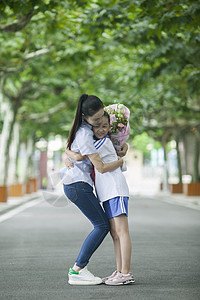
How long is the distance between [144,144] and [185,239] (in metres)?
51.1

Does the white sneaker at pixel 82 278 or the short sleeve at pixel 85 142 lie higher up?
the short sleeve at pixel 85 142

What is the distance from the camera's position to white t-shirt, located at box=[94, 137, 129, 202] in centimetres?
630

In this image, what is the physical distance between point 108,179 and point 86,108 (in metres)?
0.74

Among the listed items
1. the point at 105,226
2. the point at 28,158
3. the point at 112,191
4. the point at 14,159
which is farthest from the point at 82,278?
the point at 28,158

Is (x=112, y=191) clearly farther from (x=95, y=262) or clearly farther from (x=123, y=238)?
A: (x=95, y=262)

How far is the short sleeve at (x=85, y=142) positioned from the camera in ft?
20.1

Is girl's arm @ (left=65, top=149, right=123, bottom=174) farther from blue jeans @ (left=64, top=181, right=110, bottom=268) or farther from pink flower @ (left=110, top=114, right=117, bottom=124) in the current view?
pink flower @ (left=110, top=114, right=117, bottom=124)

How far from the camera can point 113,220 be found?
638 centimetres

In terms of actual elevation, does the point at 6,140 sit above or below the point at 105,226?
below

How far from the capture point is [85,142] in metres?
6.15

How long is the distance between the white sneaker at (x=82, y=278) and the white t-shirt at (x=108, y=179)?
31.3 inches

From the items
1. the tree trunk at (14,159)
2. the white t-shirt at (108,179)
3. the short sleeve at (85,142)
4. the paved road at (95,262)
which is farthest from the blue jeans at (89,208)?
the tree trunk at (14,159)

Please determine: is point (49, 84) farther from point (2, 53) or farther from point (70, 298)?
point (70, 298)

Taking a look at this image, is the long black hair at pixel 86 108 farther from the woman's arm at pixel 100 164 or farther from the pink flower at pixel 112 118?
the woman's arm at pixel 100 164
